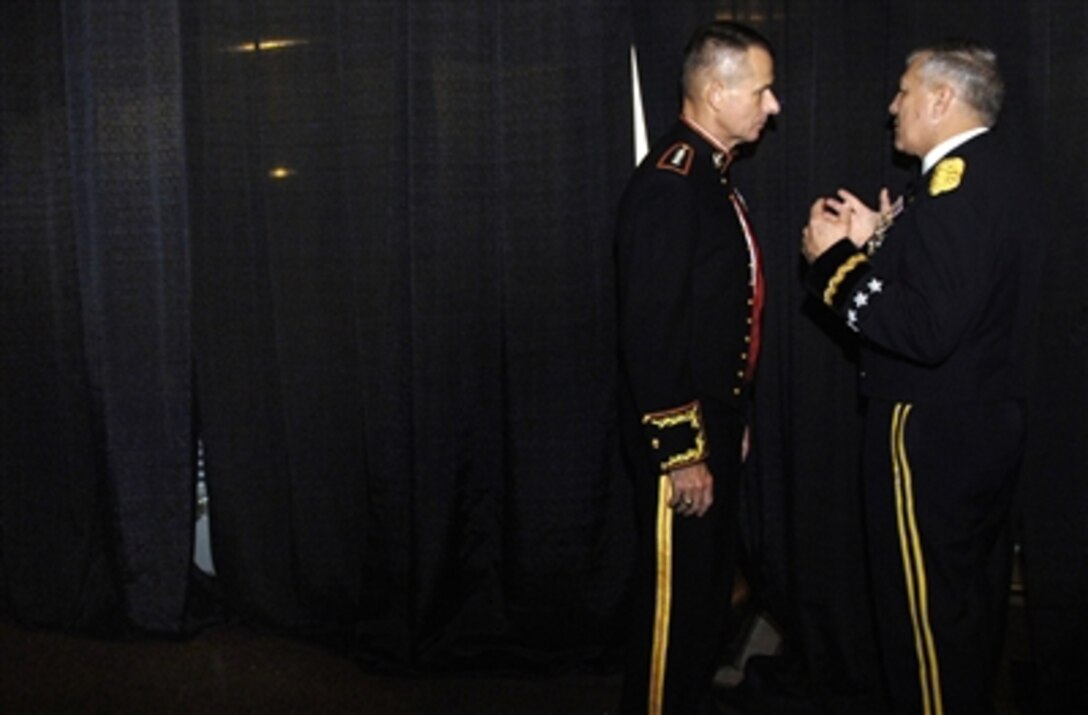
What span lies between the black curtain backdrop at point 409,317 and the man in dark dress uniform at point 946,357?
43cm

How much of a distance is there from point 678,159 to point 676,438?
0.54 m

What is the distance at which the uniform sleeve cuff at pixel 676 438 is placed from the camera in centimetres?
210

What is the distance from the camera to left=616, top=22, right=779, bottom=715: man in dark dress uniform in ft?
6.91

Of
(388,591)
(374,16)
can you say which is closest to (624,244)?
(374,16)

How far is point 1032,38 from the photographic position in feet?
7.73

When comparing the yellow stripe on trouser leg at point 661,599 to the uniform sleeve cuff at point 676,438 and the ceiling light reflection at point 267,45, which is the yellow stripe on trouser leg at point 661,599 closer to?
the uniform sleeve cuff at point 676,438

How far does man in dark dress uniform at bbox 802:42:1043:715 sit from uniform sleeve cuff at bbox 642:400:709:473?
333mm

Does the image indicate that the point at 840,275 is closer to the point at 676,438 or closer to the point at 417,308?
the point at 676,438

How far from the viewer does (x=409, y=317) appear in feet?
9.30

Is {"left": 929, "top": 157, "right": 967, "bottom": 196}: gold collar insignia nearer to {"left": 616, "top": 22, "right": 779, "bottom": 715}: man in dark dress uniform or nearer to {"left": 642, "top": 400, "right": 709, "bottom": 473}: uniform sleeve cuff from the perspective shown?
{"left": 616, "top": 22, "right": 779, "bottom": 715}: man in dark dress uniform

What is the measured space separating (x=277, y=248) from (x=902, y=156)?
61.5 inches

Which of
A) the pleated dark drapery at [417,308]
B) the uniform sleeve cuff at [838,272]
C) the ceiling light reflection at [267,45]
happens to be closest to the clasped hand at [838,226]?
the uniform sleeve cuff at [838,272]

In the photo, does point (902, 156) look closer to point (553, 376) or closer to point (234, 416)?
point (553, 376)

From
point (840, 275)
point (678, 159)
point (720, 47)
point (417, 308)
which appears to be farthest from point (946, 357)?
point (417, 308)
